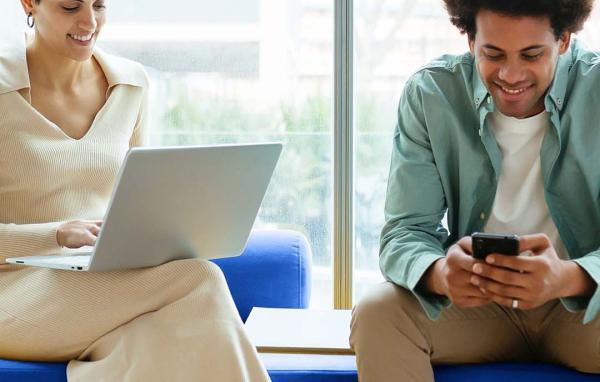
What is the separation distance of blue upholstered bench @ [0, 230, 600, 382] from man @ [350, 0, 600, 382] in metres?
0.06

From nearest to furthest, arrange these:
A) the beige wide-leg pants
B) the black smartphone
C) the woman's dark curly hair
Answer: the black smartphone, the beige wide-leg pants, the woman's dark curly hair

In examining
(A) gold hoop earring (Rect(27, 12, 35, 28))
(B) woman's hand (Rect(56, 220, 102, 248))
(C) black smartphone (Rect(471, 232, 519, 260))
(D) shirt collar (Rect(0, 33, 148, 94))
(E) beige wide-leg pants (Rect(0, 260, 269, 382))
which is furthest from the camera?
(A) gold hoop earring (Rect(27, 12, 35, 28))

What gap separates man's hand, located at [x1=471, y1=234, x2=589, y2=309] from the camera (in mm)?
1840

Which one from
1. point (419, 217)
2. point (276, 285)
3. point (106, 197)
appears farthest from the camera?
point (276, 285)

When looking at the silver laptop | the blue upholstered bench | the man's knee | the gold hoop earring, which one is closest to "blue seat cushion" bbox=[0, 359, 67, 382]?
the blue upholstered bench

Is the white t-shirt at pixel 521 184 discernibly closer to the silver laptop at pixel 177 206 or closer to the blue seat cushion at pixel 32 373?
the silver laptop at pixel 177 206

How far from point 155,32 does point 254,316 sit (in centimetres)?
127

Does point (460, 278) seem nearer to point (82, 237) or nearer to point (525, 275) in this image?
point (525, 275)

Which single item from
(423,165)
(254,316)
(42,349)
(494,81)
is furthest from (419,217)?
(42,349)

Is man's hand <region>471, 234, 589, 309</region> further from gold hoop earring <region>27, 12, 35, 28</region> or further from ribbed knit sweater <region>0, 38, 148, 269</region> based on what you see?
gold hoop earring <region>27, 12, 35, 28</region>

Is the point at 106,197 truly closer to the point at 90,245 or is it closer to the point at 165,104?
→ the point at 90,245

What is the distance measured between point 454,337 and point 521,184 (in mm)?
392

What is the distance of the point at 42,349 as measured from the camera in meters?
2.11

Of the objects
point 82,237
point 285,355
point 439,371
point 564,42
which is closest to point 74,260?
point 82,237
